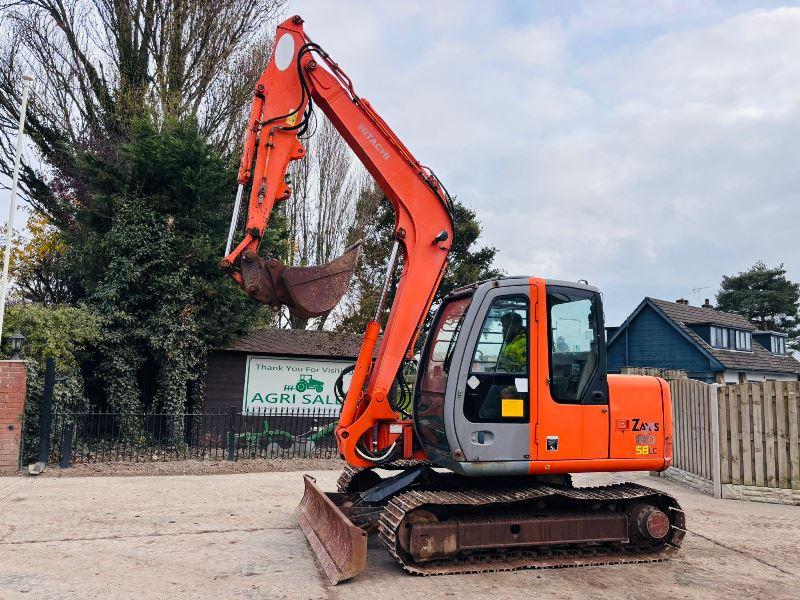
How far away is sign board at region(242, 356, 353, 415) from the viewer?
1633cm

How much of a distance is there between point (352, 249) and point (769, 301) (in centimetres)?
5097

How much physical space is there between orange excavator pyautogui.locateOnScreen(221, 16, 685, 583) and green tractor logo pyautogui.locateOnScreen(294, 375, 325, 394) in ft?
31.9

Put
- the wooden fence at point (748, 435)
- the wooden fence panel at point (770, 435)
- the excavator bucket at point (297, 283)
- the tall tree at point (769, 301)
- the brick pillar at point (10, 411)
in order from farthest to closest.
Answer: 1. the tall tree at point (769, 301)
2. the brick pillar at point (10, 411)
3. the wooden fence panel at point (770, 435)
4. the wooden fence at point (748, 435)
5. the excavator bucket at point (297, 283)

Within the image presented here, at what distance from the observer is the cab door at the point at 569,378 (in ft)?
19.3

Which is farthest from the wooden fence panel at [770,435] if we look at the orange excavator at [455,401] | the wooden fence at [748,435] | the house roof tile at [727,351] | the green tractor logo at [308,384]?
the house roof tile at [727,351]

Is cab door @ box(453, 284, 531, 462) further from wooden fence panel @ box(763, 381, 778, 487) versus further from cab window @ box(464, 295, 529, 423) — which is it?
wooden fence panel @ box(763, 381, 778, 487)

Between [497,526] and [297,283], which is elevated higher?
[297,283]

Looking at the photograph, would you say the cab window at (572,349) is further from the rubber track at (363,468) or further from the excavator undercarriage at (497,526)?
the rubber track at (363,468)

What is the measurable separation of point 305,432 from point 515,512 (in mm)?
10720

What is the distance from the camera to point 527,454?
5.82 metres

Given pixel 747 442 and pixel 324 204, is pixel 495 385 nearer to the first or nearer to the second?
pixel 747 442

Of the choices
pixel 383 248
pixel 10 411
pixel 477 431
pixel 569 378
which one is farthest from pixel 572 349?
pixel 383 248

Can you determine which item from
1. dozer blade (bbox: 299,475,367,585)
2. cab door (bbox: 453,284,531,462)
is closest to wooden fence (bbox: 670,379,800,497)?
cab door (bbox: 453,284,531,462)

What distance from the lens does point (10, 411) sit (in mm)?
10773
